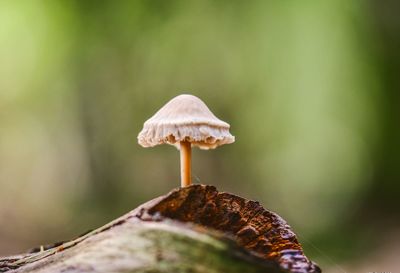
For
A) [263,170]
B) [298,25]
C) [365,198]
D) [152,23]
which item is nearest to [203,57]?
[152,23]

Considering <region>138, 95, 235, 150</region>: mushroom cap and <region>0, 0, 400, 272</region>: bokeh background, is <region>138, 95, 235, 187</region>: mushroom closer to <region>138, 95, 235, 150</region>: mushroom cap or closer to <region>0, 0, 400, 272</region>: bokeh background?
<region>138, 95, 235, 150</region>: mushroom cap

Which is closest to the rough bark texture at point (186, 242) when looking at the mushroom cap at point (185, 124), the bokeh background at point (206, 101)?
the mushroom cap at point (185, 124)

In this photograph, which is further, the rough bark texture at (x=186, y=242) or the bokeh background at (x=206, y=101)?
the bokeh background at (x=206, y=101)

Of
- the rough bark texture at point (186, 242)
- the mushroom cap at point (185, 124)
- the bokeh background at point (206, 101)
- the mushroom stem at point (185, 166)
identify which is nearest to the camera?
the rough bark texture at point (186, 242)

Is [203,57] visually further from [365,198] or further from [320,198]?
[365,198]

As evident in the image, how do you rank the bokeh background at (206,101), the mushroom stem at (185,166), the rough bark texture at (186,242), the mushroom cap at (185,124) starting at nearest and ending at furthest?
the rough bark texture at (186,242), the mushroom cap at (185,124), the mushroom stem at (185,166), the bokeh background at (206,101)

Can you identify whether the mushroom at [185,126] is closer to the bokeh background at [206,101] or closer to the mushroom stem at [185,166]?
the mushroom stem at [185,166]

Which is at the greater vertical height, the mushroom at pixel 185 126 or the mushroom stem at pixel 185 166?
the mushroom at pixel 185 126

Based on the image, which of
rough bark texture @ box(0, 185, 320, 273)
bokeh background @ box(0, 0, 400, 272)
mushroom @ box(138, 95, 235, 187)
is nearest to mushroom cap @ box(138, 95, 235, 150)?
mushroom @ box(138, 95, 235, 187)
